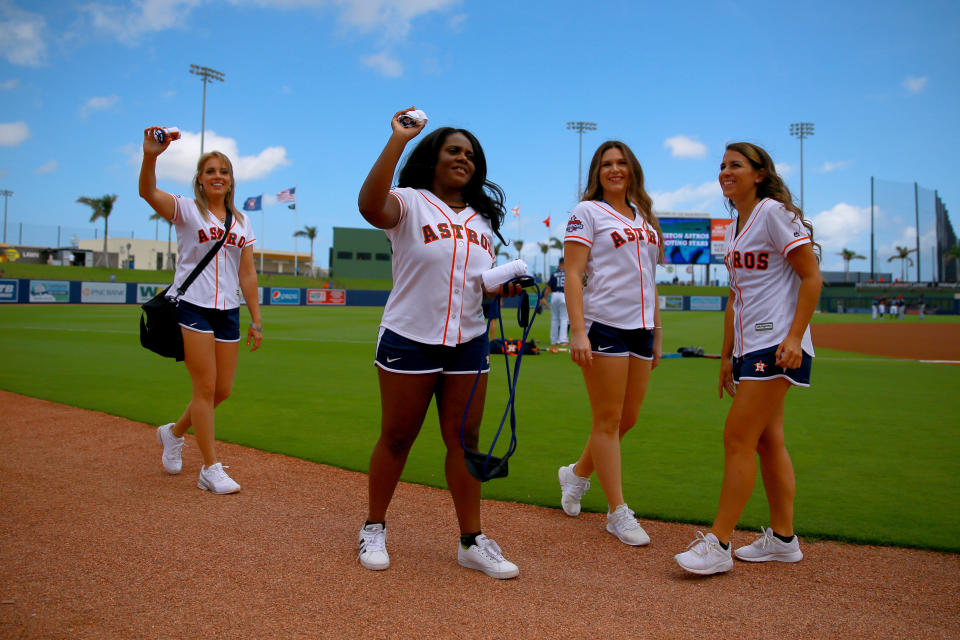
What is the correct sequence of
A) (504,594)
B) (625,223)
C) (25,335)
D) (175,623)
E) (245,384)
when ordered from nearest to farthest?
(175,623) → (504,594) → (625,223) → (245,384) → (25,335)

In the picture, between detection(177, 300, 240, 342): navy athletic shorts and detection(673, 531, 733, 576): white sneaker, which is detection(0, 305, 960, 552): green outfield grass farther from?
detection(177, 300, 240, 342): navy athletic shorts

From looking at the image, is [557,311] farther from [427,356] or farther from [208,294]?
[427,356]

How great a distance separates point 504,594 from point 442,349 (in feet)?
3.53

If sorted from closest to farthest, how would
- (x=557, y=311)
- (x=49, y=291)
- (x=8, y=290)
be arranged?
(x=557, y=311) → (x=8, y=290) → (x=49, y=291)


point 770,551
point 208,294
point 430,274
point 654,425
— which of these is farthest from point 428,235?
point 654,425

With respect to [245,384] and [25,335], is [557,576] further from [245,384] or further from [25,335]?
[25,335]

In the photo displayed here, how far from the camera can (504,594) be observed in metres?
2.73

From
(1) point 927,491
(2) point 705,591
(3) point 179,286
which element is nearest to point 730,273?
(2) point 705,591

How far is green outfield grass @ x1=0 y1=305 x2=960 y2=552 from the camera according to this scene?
12.9ft

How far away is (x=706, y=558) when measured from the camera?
290 cm

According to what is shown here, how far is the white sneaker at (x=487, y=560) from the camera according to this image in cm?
288

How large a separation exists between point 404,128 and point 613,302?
Answer: 151 cm

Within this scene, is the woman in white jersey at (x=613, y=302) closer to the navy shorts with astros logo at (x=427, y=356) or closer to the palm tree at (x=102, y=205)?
the navy shorts with astros logo at (x=427, y=356)

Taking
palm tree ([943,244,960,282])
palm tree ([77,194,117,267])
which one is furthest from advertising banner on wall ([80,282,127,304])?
palm tree ([943,244,960,282])
